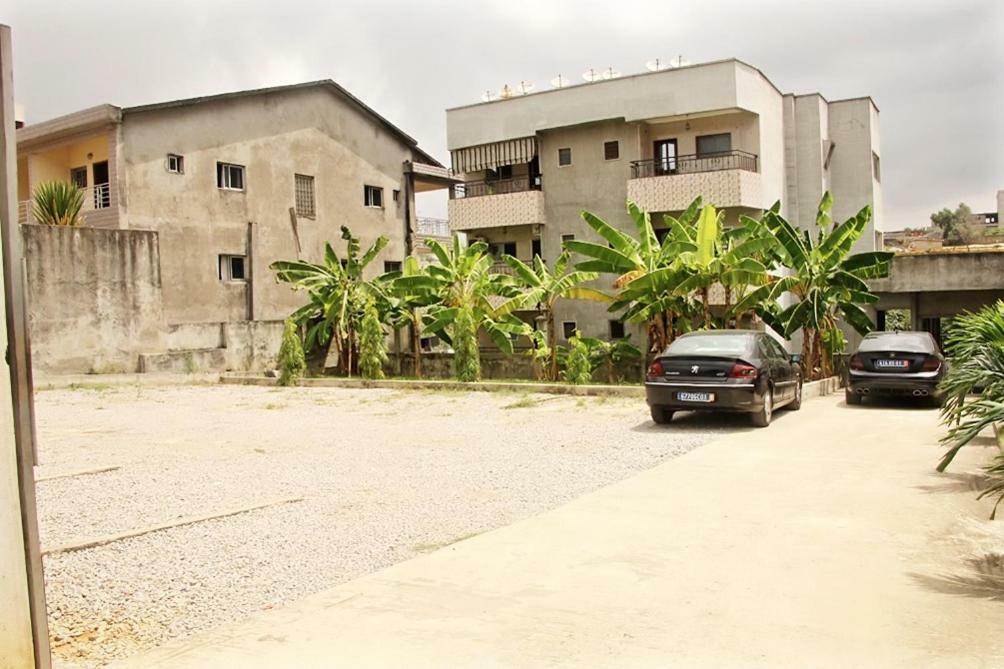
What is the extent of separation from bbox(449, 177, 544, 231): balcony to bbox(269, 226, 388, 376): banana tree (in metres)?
7.93

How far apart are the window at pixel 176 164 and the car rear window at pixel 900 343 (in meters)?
22.3

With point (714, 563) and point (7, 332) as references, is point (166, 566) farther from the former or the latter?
point (714, 563)

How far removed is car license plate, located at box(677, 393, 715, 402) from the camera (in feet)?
45.5

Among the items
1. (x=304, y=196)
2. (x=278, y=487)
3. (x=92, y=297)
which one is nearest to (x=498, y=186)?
Answer: (x=304, y=196)

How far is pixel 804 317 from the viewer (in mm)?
21141

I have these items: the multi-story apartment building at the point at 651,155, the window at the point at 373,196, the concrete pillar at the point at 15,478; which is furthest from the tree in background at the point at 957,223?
the concrete pillar at the point at 15,478

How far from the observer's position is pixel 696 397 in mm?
13961

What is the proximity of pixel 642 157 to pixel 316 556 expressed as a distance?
2776cm

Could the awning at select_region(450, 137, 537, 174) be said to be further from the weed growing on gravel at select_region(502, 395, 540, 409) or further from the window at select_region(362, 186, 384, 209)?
the weed growing on gravel at select_region(502, 395, 540, 409)

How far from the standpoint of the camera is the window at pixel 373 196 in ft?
121

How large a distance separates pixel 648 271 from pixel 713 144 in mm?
12504

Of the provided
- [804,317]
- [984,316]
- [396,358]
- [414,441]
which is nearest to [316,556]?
[414,441]

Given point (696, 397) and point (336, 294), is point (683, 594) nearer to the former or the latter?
point (696, 397)

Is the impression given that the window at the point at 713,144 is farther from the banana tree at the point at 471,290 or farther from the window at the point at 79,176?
the window at the point at 79,176
